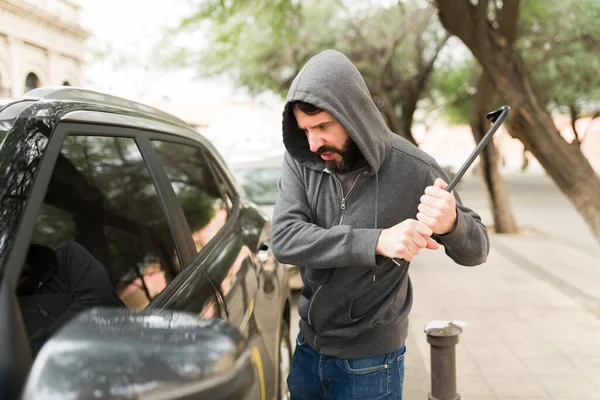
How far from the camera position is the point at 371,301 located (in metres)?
2.05

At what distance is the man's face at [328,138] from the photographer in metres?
1.92

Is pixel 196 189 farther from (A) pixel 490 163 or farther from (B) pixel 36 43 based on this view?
(A) pixel 490 163

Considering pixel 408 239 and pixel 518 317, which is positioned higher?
pixel 408 239

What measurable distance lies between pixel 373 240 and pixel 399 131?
1422cm

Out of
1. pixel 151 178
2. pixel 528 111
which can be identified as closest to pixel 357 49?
pixel 528 111

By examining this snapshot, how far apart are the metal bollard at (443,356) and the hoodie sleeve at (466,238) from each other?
3.77ft

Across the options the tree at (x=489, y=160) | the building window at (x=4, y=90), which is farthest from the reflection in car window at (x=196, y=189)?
the tree at (x=489, y=160)

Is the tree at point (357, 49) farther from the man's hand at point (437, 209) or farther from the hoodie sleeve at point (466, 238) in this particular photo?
the man's hand at point (437, 209)

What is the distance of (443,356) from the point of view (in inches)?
121

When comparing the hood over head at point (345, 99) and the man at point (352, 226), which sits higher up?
the hood over head at point (345, 99)

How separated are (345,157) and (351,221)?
21 cm

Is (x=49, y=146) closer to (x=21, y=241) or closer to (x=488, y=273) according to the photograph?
(x=21, y=241)

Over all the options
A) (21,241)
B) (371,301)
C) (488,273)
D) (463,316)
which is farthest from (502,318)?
(21,241)

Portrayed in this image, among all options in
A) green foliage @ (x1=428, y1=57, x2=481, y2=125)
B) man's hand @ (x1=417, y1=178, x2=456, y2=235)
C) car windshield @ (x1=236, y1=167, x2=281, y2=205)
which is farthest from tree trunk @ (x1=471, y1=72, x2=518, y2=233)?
green foliage @ (x1=428, y1=57, x2=481, y2=125)
